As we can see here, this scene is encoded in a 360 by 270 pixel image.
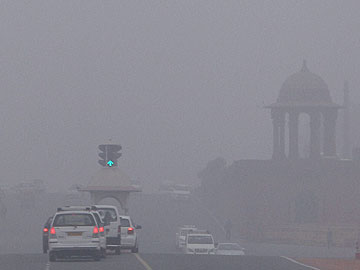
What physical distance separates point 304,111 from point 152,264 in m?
75.9

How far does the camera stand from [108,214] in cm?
3738

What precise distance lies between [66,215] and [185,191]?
89.4m

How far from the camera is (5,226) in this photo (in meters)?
96.7

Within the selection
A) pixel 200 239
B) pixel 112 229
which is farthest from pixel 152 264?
pixel 200 239

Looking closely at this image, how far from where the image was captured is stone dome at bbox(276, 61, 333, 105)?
106 metres

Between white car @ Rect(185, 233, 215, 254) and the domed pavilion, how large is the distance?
159 feet

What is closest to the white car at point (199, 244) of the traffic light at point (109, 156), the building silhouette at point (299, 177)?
the traffic light at point (109, 156)

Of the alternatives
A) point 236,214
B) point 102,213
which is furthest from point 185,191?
point 102,213

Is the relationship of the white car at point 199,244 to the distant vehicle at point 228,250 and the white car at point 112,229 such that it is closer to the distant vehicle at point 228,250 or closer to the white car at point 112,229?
the distant vehicle at point 228,250

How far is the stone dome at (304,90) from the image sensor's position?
4156 inches

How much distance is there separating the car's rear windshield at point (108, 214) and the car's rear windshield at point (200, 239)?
744 inches

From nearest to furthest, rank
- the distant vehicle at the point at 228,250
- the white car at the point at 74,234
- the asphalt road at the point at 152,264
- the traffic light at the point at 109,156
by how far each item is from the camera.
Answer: the asphalt road at the point at 152,264, the white car at the point at 74,234, the traffic light at the point at 109,156, the distant vehicle at the point at 228,250

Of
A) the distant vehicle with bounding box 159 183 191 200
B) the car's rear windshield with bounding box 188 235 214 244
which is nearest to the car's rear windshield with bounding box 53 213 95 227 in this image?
the car's rear windshield with bounding box 188 235 214 244

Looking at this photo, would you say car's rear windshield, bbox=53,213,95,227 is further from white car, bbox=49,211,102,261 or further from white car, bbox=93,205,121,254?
white car, bbox=93,205,121,254
